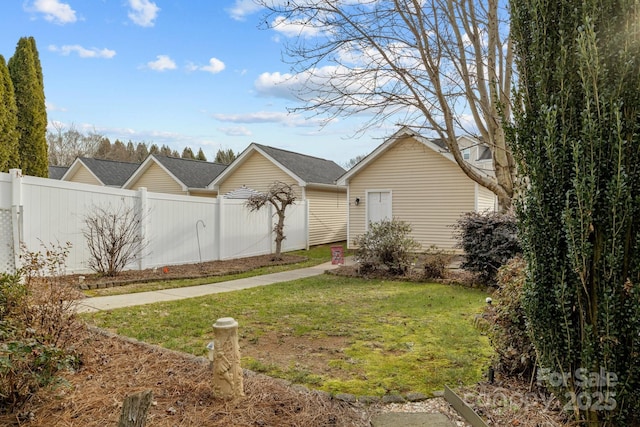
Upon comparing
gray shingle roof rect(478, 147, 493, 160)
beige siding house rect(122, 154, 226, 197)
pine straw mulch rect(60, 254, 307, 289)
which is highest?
gray shingle roof rect(478, 147, 493, 160)

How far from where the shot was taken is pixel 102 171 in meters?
22.6

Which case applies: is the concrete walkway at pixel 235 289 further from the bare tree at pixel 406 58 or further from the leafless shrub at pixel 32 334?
the bare tree at pixel 406 58

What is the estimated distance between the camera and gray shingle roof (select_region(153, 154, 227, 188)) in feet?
64.7

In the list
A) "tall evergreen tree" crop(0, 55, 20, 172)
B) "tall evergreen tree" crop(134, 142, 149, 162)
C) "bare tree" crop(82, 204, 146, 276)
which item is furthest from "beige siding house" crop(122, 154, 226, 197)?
"tall evergreen tree" crop(134, 142, 149, 162)

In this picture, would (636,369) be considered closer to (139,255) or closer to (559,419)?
(559,419)

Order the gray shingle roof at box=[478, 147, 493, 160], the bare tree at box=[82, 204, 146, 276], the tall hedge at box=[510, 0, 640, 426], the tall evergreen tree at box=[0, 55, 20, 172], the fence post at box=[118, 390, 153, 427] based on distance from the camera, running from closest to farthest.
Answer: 1. the fence post at box=[118, 390, 153, 427]
2. the tall hedge at box=[510, 0, 640, 426]
3. the bare tree at box=[82, 204, 146, 276]
4. the tall evergreen tree at box=[0, 55, 20, 172]
5. the gray shingle roof at box=[478, 147, 493, 160]

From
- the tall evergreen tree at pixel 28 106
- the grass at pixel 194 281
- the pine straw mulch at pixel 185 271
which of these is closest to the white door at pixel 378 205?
the grass at pixel 194 281

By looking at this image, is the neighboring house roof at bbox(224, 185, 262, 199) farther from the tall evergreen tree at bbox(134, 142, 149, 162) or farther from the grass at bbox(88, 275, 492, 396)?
the tall evergreen tree at bbox(134, 142, 149, 162)

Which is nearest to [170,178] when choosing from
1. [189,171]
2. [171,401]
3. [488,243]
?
[189,171]

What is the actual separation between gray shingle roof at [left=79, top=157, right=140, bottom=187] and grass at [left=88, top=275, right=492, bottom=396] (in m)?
17.9

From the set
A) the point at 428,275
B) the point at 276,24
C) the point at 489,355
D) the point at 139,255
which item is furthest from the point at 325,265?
the point at 489,355

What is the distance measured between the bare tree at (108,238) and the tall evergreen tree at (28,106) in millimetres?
7990

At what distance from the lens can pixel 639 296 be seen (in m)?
2.07

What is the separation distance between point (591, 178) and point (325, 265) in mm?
10460
